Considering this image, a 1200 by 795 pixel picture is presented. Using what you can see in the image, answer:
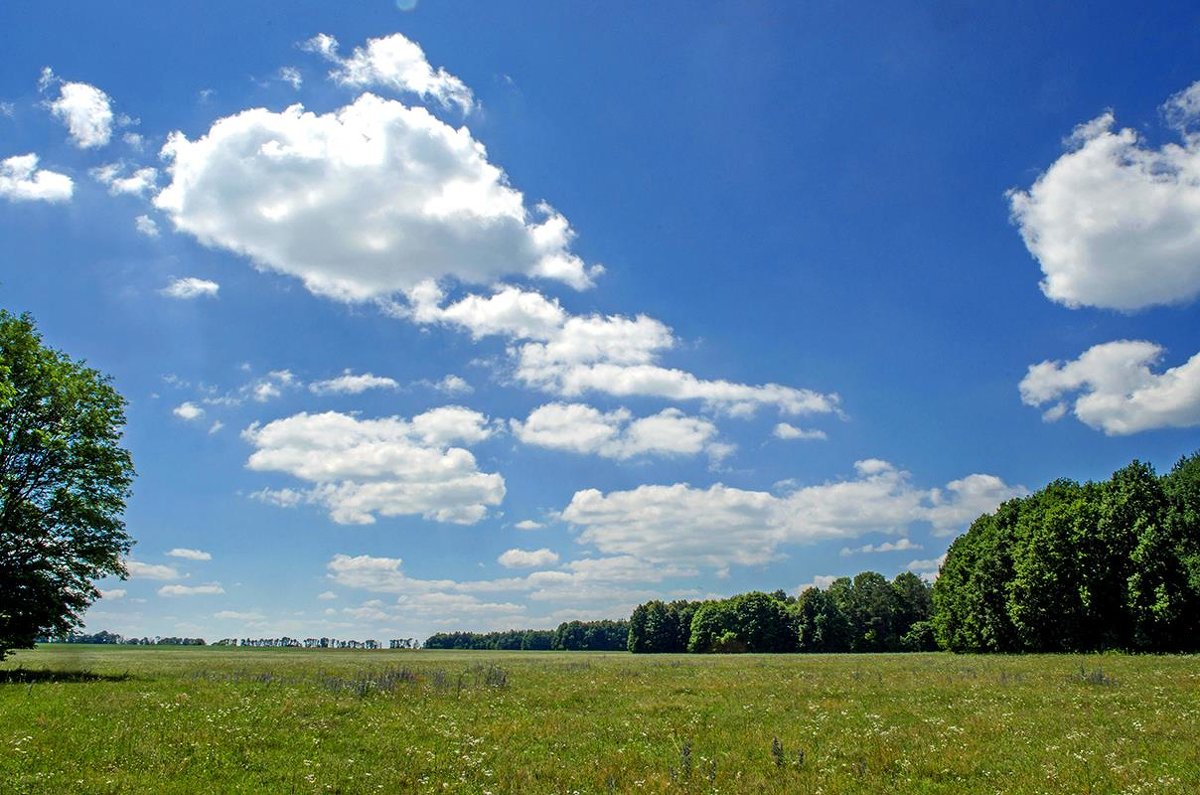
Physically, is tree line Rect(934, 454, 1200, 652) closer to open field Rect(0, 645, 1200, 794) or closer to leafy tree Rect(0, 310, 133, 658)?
open field Rect(0, 645, 1200, 794)

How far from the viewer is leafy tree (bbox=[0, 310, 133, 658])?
31.4m

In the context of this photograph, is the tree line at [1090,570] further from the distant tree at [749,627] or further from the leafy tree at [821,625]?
the distant tree at [749,627]

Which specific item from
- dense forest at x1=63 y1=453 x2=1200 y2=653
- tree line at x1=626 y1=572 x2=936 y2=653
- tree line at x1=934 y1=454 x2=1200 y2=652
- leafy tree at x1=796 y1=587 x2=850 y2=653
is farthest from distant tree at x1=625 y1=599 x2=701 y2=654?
tree line at x1=934 y1=454 x2=1200 y2=652

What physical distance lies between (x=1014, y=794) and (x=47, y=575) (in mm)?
39633

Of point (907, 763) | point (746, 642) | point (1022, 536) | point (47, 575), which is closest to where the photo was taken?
point (907, 763)

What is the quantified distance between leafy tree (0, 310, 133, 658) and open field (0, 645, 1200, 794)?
4599 millimetres

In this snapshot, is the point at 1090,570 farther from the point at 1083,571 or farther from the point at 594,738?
the point at 594,738

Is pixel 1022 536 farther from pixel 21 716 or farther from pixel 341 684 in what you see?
pixel 21 716

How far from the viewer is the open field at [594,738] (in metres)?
14.7

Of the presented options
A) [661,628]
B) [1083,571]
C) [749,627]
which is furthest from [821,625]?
[1083,571]

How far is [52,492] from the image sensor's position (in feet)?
108

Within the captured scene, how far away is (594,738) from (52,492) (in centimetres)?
3011

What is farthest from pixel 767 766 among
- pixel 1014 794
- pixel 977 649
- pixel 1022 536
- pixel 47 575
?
pixel 977 649

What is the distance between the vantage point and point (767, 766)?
16500 mm
